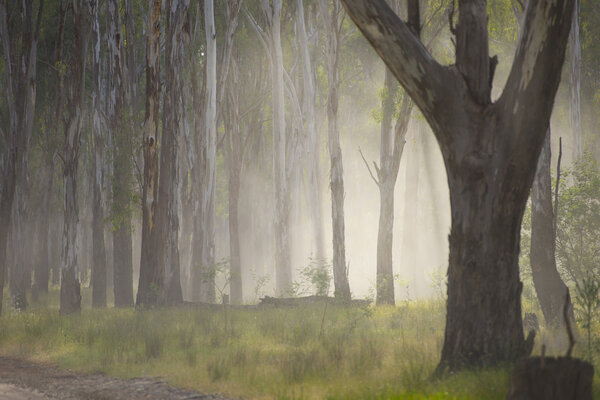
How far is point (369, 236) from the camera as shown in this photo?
42281 mm

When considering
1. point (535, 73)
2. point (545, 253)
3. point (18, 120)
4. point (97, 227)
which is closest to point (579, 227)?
point (545, 253)

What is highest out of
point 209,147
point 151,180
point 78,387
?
point 209,147

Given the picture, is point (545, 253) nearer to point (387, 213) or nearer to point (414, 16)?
point (414, 16)

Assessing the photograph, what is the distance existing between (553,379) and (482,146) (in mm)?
2683

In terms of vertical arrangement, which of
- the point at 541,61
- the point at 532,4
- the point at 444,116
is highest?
the point at 532,4

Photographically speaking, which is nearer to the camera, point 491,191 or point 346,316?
point 491,191

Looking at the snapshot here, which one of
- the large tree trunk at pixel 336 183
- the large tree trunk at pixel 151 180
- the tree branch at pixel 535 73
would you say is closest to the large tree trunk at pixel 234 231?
the large tree trunk at pixel 336 183

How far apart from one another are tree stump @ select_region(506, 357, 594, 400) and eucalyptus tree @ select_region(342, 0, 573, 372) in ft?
5.75

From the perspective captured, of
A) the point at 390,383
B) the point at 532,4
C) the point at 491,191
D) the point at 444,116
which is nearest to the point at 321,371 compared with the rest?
the point at 390,383

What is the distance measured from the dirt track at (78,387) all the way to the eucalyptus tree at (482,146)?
282 centimetres

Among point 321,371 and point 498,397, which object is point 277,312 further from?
point 498,397

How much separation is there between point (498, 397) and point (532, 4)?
3804 mm

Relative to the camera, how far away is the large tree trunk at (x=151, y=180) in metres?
13.8

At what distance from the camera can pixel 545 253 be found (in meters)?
9.23
